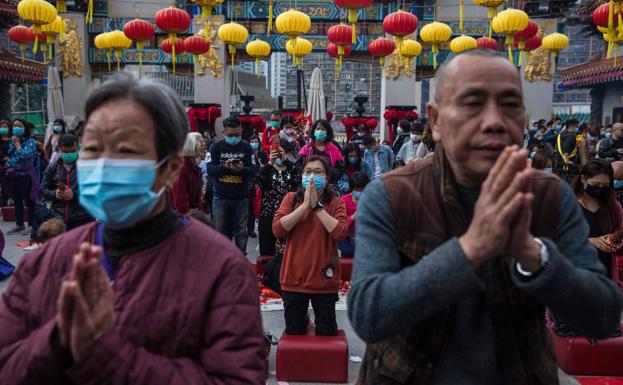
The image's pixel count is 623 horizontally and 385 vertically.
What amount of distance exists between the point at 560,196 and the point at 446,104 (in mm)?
359

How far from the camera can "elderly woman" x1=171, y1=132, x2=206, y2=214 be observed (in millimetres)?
5094

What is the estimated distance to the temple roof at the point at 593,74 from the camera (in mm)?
16995

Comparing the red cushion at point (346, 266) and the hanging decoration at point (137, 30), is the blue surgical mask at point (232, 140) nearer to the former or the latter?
the red cushion at point (346, 266)

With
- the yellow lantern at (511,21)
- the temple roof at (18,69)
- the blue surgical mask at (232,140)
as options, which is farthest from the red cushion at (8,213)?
the yellow lantern at (511,21)

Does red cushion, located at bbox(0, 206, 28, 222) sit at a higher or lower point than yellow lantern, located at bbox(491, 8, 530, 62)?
lower

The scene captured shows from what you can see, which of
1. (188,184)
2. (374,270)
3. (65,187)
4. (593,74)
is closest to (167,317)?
(374,270)

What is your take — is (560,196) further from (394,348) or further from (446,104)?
(394,348)

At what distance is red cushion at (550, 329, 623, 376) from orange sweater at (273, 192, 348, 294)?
169cm

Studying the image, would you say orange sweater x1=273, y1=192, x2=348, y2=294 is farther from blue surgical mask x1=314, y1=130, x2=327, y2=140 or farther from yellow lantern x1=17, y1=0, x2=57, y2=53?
yellow lantern x1=17, y1=0, x2=57, y2=53

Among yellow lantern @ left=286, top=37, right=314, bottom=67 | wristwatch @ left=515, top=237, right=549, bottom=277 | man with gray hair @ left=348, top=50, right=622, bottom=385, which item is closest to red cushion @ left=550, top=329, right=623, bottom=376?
man with gray hair @ left=348, top=50, right=622, bottom=385

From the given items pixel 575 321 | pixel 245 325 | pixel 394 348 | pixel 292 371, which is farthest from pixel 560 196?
pixel 292 371

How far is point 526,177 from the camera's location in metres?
1.05

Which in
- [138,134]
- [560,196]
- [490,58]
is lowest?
[560,196]

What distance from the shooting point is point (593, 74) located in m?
18.8
